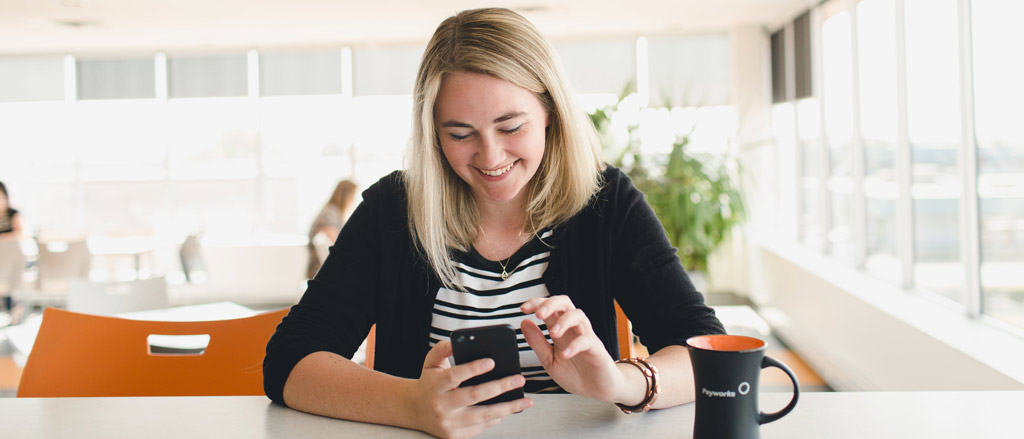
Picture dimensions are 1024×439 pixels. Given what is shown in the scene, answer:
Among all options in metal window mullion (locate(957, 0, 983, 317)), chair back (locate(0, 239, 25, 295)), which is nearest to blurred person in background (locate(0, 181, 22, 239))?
chair back (locate(0, 239, 25, 295))

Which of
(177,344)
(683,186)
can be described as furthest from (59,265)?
(683,186)

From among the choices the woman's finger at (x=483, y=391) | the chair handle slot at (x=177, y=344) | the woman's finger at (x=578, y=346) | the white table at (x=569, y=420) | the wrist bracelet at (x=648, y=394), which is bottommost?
the chair handle slot at (x=177, y=344)

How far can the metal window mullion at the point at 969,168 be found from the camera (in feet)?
10.9

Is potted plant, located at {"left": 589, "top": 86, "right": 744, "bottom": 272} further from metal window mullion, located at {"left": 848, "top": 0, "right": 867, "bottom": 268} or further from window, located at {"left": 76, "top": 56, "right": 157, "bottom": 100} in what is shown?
window, located at {"left": 76, "top": 56, "right": 157, "bottom": 100}

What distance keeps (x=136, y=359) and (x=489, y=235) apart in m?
0.72

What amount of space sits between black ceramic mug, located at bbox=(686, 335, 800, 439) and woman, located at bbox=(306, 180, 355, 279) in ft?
→ 12.6

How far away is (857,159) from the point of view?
494 cm

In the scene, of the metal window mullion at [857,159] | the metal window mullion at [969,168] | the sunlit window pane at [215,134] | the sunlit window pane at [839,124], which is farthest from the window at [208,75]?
the metal window mullion at [969,168]

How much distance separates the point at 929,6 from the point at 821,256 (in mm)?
2409

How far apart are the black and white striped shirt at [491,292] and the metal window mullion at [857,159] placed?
13.5 ft

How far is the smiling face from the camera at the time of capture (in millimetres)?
1303

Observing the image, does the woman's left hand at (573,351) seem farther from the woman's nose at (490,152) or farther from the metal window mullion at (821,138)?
the metal window mullion at (821,138)

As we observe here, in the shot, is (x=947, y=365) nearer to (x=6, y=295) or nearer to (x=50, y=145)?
(x=6, y=295)

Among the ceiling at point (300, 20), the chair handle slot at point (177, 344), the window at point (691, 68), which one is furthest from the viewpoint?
the window at point (691, 68)
